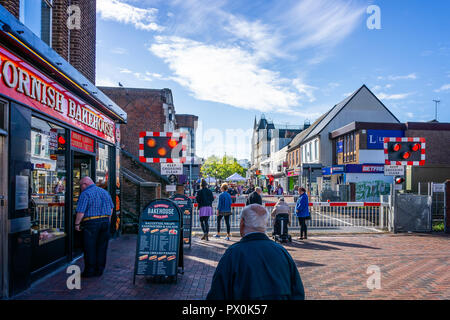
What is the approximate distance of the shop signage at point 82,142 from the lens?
24.3ft

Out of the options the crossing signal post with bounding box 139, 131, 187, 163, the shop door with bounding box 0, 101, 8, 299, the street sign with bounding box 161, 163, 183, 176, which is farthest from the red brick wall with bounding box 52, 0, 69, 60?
the shop door with bounding box 0, 101, 8, 299

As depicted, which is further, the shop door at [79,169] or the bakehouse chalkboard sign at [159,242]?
the shop door at [79,169]

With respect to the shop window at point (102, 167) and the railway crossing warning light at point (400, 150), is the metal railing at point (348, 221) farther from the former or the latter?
the shop window at point (102, 167)

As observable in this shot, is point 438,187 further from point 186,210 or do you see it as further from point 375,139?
point 375,139

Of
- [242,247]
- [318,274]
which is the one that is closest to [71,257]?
[318,274]

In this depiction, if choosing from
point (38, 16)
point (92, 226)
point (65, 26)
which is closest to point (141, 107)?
point (65, 26)

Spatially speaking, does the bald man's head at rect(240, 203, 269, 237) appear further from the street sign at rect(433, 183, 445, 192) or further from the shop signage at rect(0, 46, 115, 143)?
the street sign at rect(433, 183, 445, 192)

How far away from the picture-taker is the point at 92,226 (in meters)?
6.05

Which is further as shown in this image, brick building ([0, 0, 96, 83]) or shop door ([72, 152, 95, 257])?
shop door ([72, 152, 95, 257])

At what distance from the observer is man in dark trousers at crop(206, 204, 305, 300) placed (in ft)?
7.44

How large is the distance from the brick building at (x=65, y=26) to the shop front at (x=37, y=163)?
5.55 feet

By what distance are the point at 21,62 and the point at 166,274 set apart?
4.08 meters

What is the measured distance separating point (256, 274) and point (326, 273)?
453cm

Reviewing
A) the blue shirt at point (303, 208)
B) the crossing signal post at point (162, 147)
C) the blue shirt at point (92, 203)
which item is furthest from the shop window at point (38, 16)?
the blue shirt at point (303, 208)
